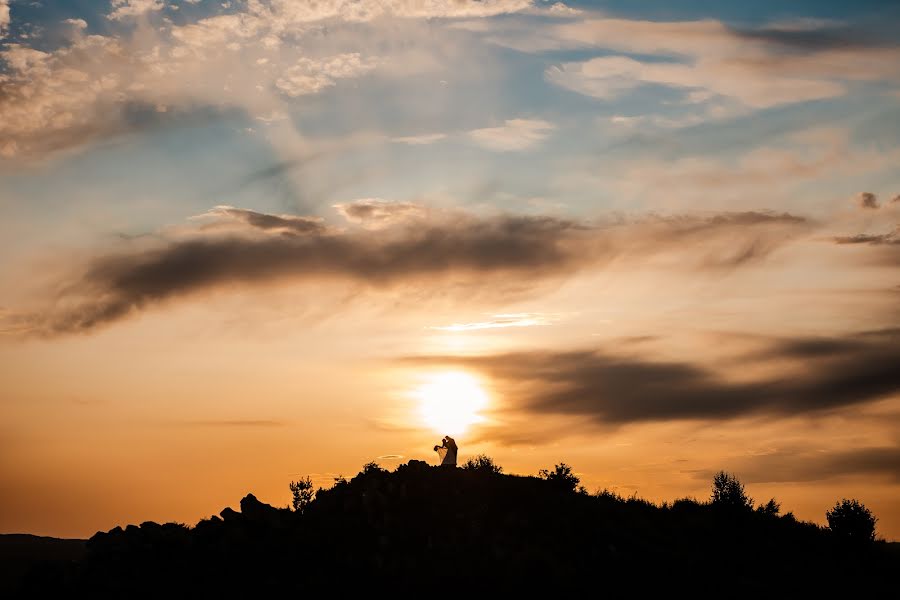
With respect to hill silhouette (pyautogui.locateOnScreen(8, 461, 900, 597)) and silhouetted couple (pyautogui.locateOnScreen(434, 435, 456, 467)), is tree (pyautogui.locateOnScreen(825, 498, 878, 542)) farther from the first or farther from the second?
silhouetted couple (pyautogui.locateOnScreen(434, 435, 456, 467))

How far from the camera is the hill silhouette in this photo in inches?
1802

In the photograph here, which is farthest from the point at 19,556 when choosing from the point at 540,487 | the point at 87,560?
the point at 540,487

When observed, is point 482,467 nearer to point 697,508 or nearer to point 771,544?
point 697,508

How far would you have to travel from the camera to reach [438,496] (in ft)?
173

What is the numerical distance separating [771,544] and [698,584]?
32.9 feet

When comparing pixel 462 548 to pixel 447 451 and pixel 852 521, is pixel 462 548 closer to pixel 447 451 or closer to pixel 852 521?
pixel 447 451

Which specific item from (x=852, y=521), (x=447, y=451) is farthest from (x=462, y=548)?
(x=852, y=521)

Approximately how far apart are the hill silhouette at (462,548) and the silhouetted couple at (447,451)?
2610 mm

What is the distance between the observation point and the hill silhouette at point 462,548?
45781mm

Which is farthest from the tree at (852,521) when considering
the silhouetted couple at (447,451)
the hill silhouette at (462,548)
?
the silhouetted couple at (447,451)

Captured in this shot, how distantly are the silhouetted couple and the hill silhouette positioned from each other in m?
2.61

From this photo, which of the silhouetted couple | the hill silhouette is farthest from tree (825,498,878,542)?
the silhouetted couple

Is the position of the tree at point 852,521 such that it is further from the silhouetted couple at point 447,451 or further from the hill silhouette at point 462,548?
the silhouetted couple at point 447,451

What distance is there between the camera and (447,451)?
59375 millimetres
